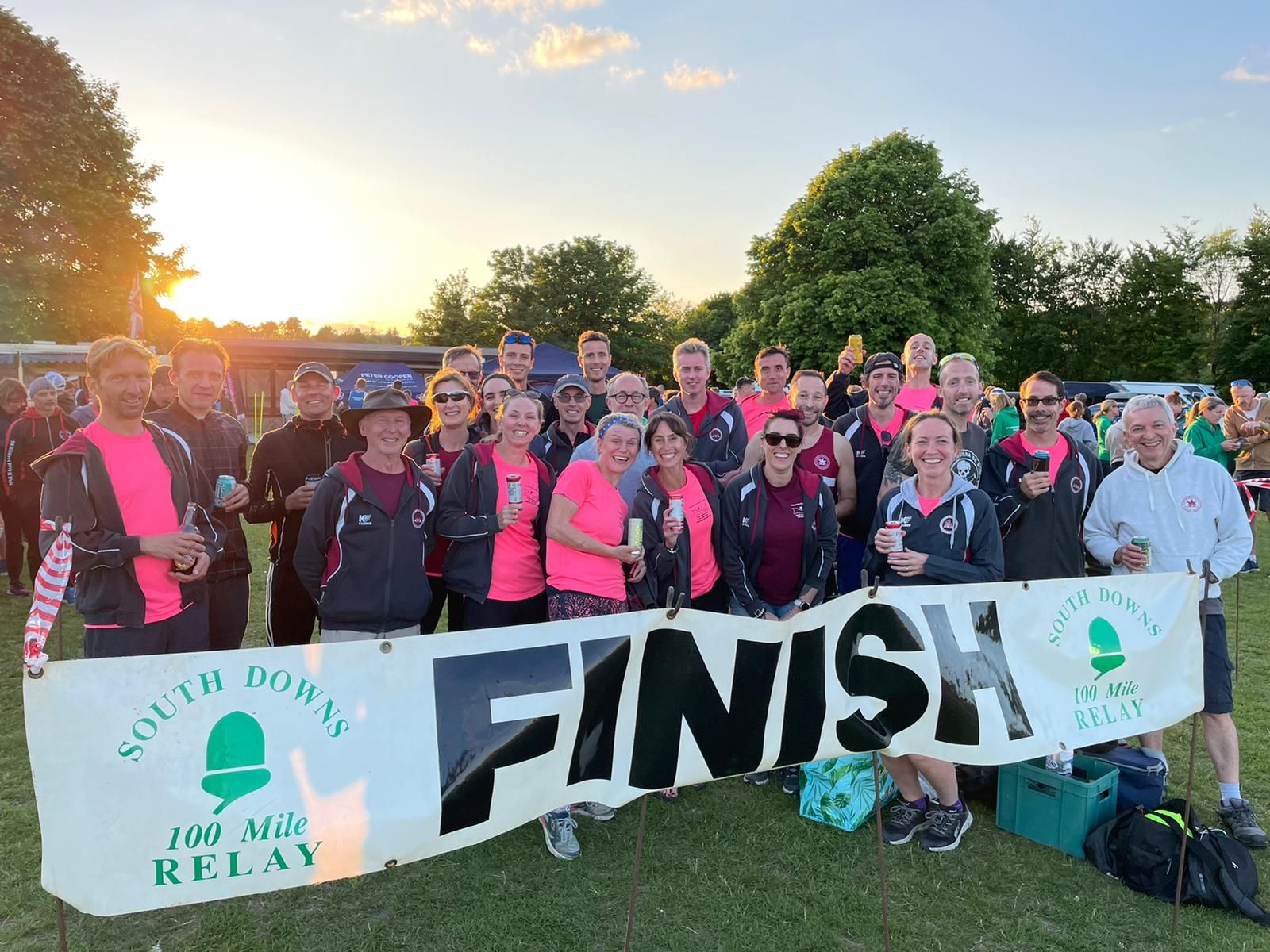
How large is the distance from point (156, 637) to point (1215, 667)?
5134mm

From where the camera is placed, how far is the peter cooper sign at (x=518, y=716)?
2072 mm

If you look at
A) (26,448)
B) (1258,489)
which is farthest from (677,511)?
(1258,489)

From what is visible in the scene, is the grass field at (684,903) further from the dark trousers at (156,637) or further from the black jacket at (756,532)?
the black jacket at (756,532)

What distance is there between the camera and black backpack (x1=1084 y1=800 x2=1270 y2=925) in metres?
3.25

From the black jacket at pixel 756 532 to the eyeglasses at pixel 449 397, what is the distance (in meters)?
1.67

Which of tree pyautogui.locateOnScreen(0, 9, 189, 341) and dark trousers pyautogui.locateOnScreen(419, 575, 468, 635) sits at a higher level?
tree pyautogui.locateOnScreen(0, 9, 189, 341)

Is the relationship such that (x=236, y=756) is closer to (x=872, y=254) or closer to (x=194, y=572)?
(x=194, y=572)

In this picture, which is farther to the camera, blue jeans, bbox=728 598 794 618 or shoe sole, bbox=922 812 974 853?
blue jeans, bbox=728 598 794 618

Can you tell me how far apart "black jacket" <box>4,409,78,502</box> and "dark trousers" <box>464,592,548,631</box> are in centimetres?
604

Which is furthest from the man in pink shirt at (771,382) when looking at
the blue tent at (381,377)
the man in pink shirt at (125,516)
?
the blue tent at (381,377)

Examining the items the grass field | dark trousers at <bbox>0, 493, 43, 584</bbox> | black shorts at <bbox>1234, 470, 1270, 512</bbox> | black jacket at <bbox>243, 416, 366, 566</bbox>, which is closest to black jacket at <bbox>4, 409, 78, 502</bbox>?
dark trousers at <bbox>0, 493, 43, 584</bbox>

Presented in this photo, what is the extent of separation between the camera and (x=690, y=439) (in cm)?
420

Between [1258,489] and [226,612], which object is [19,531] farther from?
[1258,489]

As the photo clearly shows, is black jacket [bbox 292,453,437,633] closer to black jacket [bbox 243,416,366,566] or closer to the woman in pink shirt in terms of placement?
the woman in pink shirt
